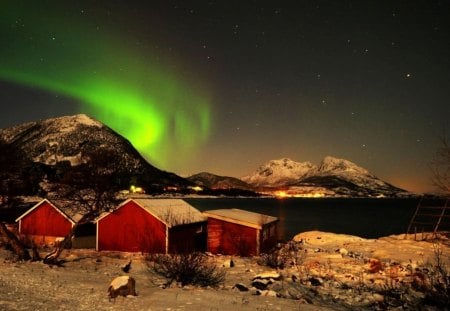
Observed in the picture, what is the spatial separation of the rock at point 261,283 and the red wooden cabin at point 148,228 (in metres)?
11.9

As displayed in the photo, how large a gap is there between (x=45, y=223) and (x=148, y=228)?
41.0 feet

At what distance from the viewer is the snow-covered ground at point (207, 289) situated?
1333 cm

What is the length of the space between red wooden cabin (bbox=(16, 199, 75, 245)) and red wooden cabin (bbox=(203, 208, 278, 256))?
1295 cm

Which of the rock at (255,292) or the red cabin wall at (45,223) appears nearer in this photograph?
the rock at (255,292)

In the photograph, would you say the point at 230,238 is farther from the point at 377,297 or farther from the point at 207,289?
the point at 377,297

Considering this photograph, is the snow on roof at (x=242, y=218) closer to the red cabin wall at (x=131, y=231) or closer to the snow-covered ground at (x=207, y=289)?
the snow-covered ground at (x=207, y=289)

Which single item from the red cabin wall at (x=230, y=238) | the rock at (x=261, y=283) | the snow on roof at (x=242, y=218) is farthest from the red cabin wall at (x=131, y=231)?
the rock at (x=261, y=283)

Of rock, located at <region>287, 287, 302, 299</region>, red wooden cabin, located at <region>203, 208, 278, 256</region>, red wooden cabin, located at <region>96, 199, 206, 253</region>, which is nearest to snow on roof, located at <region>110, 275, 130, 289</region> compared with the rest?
rock, located at <region>287, 287, 302, 299</region>

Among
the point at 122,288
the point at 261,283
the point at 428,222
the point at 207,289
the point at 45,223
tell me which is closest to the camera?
the point at 122,288

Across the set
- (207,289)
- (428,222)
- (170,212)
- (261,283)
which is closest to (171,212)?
(170,212)

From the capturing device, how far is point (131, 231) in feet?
107

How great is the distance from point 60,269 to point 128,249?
12411 mm

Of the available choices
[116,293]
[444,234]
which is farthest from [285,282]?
[444,234]

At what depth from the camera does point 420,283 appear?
1889 cm
